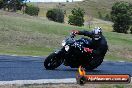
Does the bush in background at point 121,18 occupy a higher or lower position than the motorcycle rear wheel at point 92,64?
lower

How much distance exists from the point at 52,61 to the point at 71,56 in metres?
0.67

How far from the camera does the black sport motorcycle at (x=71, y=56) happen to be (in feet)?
51.0

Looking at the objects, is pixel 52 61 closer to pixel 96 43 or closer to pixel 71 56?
pixel 71 56

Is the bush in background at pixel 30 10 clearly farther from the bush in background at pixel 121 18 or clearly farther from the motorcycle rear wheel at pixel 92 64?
the motorcycle rear wheel at pixel 92 64

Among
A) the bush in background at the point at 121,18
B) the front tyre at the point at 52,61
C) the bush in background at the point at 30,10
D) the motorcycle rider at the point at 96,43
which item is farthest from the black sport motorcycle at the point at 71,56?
the bush in background at the point at 30,10

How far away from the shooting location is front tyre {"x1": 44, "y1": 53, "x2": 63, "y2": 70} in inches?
612

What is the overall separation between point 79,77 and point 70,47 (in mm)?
5775

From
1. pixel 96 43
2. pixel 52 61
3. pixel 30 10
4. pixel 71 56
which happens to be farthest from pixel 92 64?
pixel 30 10

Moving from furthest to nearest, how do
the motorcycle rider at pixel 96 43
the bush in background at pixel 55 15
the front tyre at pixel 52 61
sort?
the bush in background at pixel 55 15, the motorcycle rider at pixel 96 43, the front tyre at pixel 52 61

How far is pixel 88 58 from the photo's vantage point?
16047 millimetres

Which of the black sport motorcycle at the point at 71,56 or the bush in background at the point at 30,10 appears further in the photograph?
the bush in background at the point at 30,10

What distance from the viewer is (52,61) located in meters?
15.7

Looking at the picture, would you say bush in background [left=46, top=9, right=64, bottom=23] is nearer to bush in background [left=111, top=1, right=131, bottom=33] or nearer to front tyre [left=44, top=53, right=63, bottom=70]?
bush in background [left=111, top=1, right=131, bottom=33]

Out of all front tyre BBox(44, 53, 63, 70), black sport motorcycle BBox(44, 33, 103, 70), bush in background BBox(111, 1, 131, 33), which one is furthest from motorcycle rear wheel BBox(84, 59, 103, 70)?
bush in background BBox(111, 1, 131, 33)
